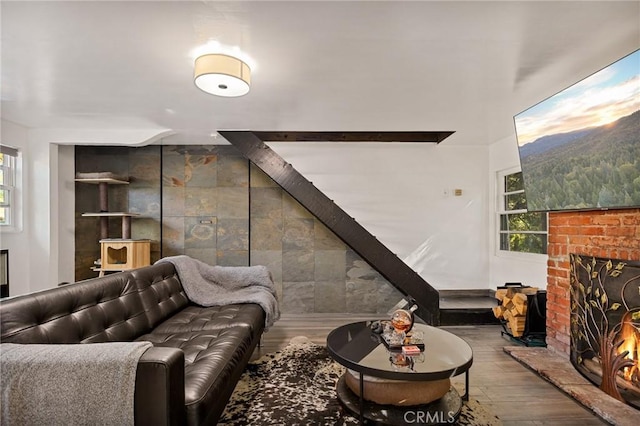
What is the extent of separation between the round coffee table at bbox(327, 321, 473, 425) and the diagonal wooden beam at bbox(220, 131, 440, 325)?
1.53 metres

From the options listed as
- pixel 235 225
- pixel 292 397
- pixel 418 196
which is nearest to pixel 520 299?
pixel 418 196

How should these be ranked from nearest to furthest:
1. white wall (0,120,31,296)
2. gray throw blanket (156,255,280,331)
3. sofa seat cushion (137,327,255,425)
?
sofa seat cushion (137,327,255,425), gray throw blanket (156,255,280,331), white wall (0,120,31,296)

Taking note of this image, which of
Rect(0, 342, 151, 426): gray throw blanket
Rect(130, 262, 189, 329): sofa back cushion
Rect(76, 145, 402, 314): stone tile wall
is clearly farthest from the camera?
Rect(76, 145, 402, 314): stone tile wall

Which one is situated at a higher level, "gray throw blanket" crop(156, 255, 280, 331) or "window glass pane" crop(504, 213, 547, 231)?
"window glass pane" crop(504, 213, 547, 231)

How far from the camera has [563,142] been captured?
2.29 metres

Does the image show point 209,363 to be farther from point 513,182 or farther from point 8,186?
point 513,182

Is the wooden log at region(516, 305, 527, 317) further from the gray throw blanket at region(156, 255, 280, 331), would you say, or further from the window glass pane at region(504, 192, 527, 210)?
the gray throw blanket at region(156, 255, 280, 331)

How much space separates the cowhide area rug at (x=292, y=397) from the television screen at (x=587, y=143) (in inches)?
64.0

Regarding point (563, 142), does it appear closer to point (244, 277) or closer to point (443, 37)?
point (443, 37)

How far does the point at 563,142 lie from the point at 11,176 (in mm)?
5507

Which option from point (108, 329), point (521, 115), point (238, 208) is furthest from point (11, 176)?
point (521, 115)

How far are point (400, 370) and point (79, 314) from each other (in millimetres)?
1695

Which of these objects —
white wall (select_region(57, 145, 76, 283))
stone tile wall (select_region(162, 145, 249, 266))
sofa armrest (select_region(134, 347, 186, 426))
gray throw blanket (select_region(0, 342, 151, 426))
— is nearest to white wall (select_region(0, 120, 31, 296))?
white wall (select_region(57, 145, 76, 283))

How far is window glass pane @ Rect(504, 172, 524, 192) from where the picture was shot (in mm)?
3869
